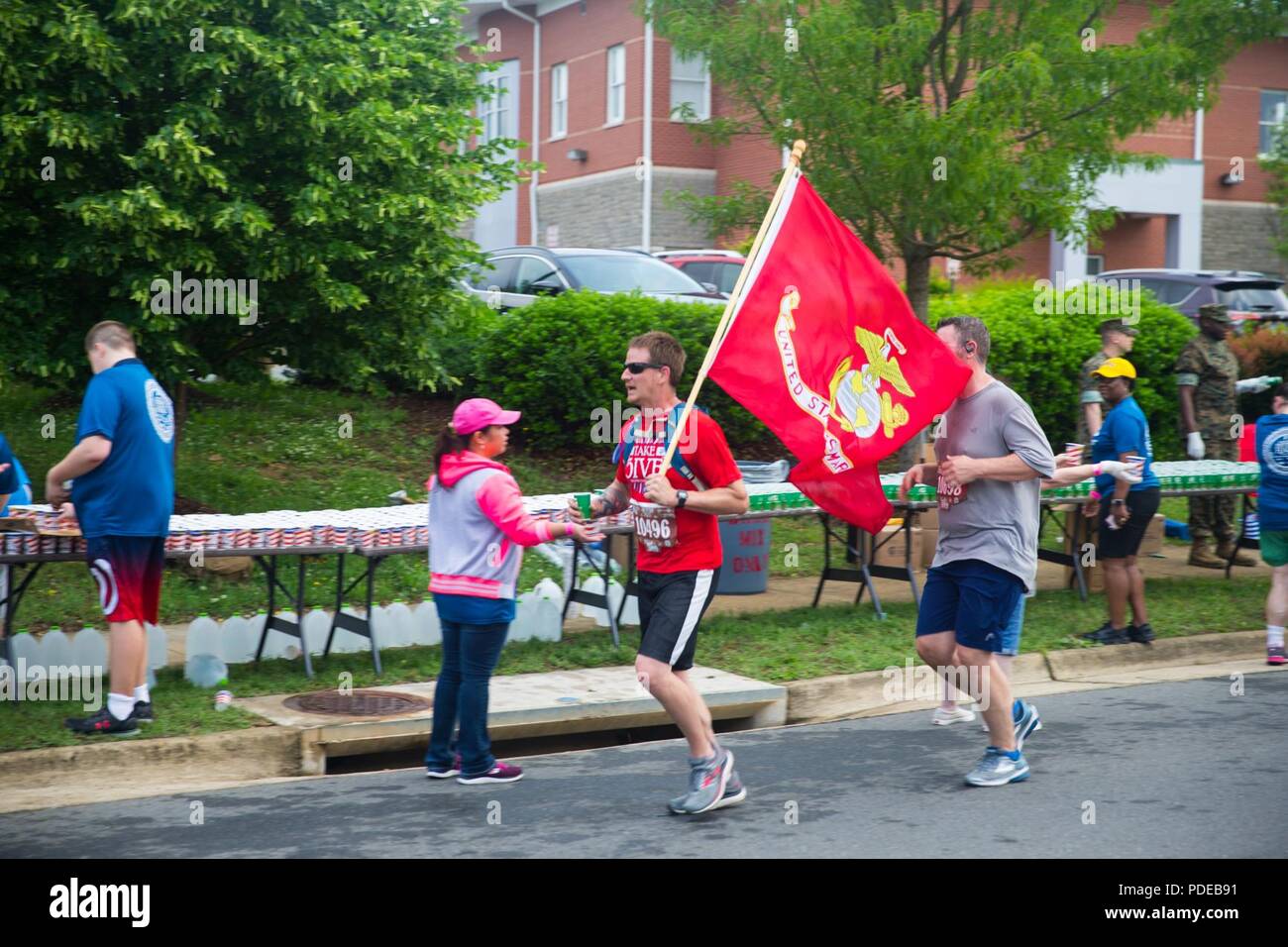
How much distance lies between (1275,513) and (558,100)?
26588 mm

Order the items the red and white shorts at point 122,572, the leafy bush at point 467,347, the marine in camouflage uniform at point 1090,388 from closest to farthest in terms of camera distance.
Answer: the red and white shorts at point 122,572 < the marine in camouflage uniform at point 1090,388 < the leafy bush at point 467,347

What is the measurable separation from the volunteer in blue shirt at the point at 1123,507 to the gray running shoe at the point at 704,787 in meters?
4.56

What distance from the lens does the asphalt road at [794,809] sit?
5988mm

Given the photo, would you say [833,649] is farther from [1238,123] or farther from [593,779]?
[1238,123]

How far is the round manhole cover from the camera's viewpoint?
802 centimetres

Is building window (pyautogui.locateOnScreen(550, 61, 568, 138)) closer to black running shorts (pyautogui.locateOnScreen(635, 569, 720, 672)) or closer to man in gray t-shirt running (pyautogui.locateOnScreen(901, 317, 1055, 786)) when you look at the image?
man in gray t-shirt running (pyautogui.locateOnScreen(901, 317, 1055, 786))

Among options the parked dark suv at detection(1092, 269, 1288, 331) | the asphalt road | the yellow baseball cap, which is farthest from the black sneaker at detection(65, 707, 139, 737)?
the parked dark suv at detection(1092, 269, 1288, 331)

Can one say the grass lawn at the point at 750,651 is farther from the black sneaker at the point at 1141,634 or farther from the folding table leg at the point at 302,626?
the black sneaker at the point at 1141,634

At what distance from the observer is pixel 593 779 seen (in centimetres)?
723

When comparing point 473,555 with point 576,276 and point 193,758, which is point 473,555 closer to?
point 193,758

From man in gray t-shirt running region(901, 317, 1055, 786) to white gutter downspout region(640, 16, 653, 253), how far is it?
2313 centimetres

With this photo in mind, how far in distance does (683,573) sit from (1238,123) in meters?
32.9

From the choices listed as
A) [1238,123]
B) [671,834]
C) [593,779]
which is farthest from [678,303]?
[1238,123]

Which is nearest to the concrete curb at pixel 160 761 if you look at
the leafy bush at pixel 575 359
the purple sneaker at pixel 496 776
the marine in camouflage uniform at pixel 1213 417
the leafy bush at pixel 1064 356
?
the purple sneaker at pixel 496 776
